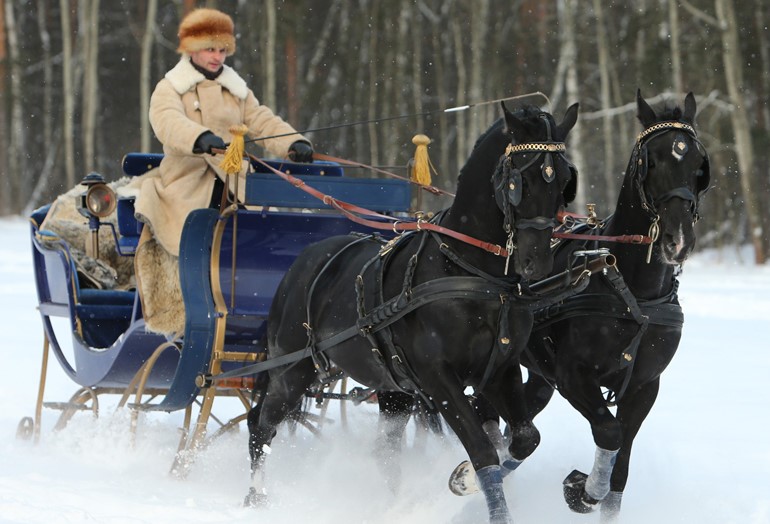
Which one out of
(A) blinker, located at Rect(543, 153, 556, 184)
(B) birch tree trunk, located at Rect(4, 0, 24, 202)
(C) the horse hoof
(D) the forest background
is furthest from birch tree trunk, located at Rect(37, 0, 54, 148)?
(A) blinker, located at Rect(543, 153, 556, 184)

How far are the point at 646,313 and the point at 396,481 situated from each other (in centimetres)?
167

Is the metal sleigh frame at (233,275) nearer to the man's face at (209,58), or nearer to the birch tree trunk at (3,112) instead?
the man's face at (209,58)

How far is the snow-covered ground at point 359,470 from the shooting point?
5.00 meters

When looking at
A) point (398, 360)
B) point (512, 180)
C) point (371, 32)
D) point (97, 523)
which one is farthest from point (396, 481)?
point (371, 32)

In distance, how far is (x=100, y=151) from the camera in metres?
26.5

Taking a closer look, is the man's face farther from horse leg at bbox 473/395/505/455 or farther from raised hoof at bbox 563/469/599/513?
raised hoof at bbox 563/469/599/513


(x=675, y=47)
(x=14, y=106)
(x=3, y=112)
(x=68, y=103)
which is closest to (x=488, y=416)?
(x=675, y=47)

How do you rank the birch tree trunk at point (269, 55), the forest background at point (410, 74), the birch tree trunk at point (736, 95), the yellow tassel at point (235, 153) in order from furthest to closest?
the birch tree trunk at point (269, 55), the forest background at point (410, 74), the birch tree trunk at point (736, 95), the yellow tassel at point (235, 153)

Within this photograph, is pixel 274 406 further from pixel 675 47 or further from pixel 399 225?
pixel 675 47

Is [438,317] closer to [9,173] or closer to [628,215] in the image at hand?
[628,215]

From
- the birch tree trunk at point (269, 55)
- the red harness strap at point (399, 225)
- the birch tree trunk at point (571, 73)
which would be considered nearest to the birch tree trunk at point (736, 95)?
the birch tree trunk at point (571, 73)

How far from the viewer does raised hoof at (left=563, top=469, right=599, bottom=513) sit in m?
4.66

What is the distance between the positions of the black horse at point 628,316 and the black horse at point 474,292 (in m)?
0.30

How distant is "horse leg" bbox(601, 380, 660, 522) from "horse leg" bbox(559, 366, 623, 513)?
9cm
